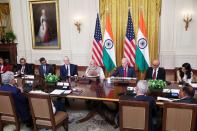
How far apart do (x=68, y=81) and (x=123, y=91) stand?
165 centimetres

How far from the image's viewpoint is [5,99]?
4.39m

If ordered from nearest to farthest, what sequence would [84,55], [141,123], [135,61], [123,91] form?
1. [141,123]
2. [123,91]
3. [135,61]
4. [84,55]

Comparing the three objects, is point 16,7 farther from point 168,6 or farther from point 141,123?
point 141,123

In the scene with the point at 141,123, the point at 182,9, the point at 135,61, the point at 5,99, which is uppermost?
the point at 182,9

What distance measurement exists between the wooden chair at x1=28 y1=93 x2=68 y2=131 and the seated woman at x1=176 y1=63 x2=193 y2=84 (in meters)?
3.38

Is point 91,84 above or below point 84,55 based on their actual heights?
below

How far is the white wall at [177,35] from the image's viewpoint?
7.73m

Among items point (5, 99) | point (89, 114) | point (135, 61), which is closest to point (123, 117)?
point (89, 114)

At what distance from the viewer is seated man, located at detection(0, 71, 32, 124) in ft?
14.7

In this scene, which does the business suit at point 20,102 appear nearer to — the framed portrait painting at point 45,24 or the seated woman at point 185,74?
the seated woman at point 185,74

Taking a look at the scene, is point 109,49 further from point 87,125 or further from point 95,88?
point 87,125

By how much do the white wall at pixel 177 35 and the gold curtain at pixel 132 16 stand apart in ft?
0.79

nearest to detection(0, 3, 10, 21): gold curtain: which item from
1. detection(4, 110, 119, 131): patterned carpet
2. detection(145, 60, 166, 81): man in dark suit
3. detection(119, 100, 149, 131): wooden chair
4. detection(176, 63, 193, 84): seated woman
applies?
detection(4, 110, 119, 131): patterned carpet

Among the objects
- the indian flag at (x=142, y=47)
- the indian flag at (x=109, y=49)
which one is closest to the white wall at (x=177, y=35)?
the indian flag at (x=142, y=47)
